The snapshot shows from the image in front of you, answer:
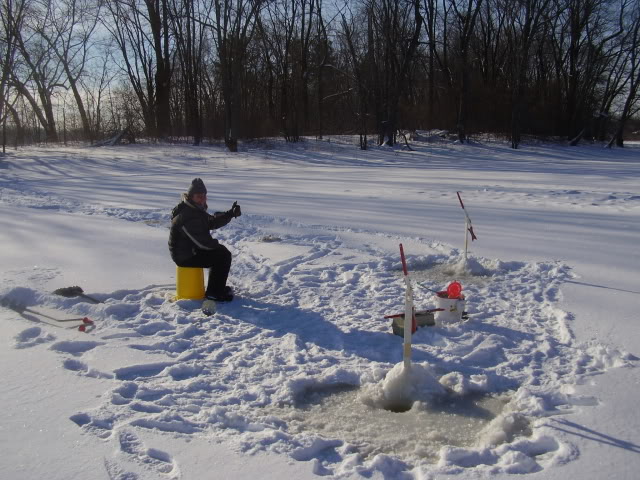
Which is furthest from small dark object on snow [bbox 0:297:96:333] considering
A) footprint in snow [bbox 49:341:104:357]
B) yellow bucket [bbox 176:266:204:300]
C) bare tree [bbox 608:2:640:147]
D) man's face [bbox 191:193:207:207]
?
bare tree [bbox 608:2:640:147]

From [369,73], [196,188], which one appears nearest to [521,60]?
[369,73]

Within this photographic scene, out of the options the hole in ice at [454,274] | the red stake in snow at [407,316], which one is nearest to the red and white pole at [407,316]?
the red stake in snow at [407,316]

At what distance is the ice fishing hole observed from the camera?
10.8 feet

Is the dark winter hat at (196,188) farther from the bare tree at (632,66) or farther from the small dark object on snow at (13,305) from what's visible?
the bare tree at (632,66)

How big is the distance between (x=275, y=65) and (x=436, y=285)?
33.7 metres

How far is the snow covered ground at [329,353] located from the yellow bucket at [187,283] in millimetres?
193

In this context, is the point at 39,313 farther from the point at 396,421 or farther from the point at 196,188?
the point at 396,421

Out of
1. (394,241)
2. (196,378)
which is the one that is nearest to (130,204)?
(394,241)

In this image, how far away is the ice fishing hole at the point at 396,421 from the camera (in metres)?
3.29

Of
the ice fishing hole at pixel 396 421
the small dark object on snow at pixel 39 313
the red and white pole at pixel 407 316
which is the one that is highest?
the red and white pole at pixel 407 316

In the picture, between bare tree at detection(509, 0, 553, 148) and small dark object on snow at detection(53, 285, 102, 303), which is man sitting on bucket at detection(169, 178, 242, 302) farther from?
bare tree at detection(509, 0, 553, 148)

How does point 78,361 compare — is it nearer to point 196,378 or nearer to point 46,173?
point 196,378

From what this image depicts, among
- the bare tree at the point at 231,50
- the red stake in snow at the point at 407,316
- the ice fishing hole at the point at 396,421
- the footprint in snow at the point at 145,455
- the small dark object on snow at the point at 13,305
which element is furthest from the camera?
the bare tree at the point at 231,50

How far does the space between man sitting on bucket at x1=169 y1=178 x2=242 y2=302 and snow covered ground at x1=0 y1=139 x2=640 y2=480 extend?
27cm
